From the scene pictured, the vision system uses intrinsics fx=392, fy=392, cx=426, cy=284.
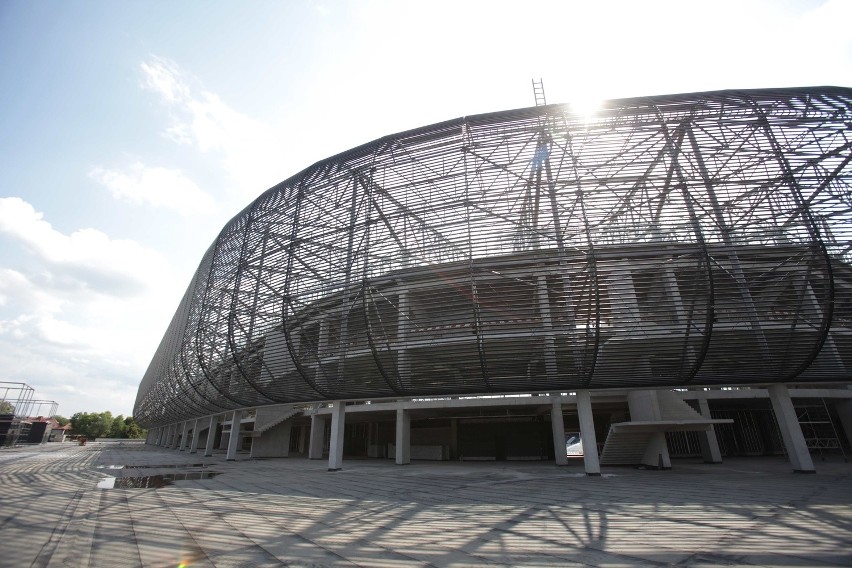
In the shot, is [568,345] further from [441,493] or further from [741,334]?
[441,493]

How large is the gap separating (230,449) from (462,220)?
64.3 feet

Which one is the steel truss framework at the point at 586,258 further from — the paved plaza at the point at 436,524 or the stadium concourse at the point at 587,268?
the paved plaza at the point at 436,524

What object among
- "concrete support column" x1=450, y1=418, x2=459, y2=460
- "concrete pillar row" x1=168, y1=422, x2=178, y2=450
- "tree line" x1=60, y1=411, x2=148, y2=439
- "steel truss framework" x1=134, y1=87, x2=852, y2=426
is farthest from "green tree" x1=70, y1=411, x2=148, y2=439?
"steel truss framework" x1=134, y1=87, x2=852, y2=426

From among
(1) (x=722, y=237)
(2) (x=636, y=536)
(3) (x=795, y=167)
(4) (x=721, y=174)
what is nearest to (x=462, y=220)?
(1) (x=722, y=237)

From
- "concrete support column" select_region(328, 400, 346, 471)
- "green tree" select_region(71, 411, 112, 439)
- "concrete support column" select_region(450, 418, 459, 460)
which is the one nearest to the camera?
"concrete support column" select_region(328, 400, 346, 471)

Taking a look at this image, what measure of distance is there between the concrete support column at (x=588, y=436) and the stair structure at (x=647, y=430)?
153 cm

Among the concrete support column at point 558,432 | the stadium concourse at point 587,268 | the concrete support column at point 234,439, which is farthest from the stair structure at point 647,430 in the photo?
the concrete support column at point 234,439

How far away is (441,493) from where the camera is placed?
9.56 metres

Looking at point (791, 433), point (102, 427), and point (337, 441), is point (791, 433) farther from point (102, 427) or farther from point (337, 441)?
point (102, 427)

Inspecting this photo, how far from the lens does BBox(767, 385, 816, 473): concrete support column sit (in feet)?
39.9

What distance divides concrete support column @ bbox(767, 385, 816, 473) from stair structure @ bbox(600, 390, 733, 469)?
1.59m

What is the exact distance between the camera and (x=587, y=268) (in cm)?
1234

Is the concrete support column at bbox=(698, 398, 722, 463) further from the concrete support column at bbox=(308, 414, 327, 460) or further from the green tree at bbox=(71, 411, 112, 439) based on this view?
the green tree at bbox=(71, 411, 112, 439)

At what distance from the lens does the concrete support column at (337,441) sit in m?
15.7
